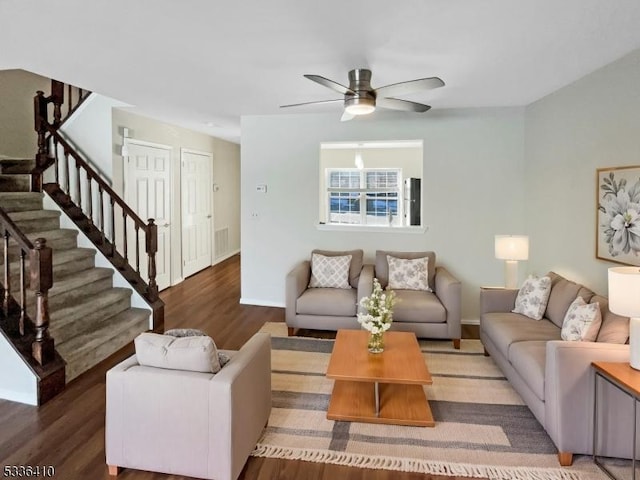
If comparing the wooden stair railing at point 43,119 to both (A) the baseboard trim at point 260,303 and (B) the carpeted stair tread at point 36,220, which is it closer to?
(B) the carpeted stair tread at point 36,220

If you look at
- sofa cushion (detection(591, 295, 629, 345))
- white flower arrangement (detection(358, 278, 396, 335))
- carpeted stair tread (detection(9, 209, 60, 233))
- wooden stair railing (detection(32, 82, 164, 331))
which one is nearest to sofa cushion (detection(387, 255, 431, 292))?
white flower arrangement (detection(358, 278, 396, 335))

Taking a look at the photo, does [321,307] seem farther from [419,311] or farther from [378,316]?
[378,316]

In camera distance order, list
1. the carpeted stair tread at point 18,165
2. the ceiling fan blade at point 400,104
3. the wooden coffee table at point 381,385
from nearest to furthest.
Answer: the wooden coffee table at point 381,385
the ceiling fan blade at point 400,104
the carpeted stair tread at point 18,165

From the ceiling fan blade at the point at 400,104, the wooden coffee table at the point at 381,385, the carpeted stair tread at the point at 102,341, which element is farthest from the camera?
the carpeted stair tread at the point at 102,341

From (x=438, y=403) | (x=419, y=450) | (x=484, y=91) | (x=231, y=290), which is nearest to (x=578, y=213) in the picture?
(x=484, y=91)

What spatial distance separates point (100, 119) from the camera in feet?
17.2

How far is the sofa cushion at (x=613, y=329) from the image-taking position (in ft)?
8.52

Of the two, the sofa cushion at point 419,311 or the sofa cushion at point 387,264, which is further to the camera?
the sofa cushion at point 387,264

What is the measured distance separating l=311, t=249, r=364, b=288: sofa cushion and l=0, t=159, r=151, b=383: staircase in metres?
2.18

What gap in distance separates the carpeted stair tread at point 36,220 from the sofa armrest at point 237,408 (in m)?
3.38

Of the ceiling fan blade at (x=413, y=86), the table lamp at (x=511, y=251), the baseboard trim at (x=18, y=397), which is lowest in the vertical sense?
the baseboard trim at (x=18, y=397)

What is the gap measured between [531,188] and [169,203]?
16.6 feet

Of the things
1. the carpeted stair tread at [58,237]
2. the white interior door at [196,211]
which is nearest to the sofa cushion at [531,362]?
the carpeted stair tread at [58,237]

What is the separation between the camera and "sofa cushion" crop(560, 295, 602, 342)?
275 cm
